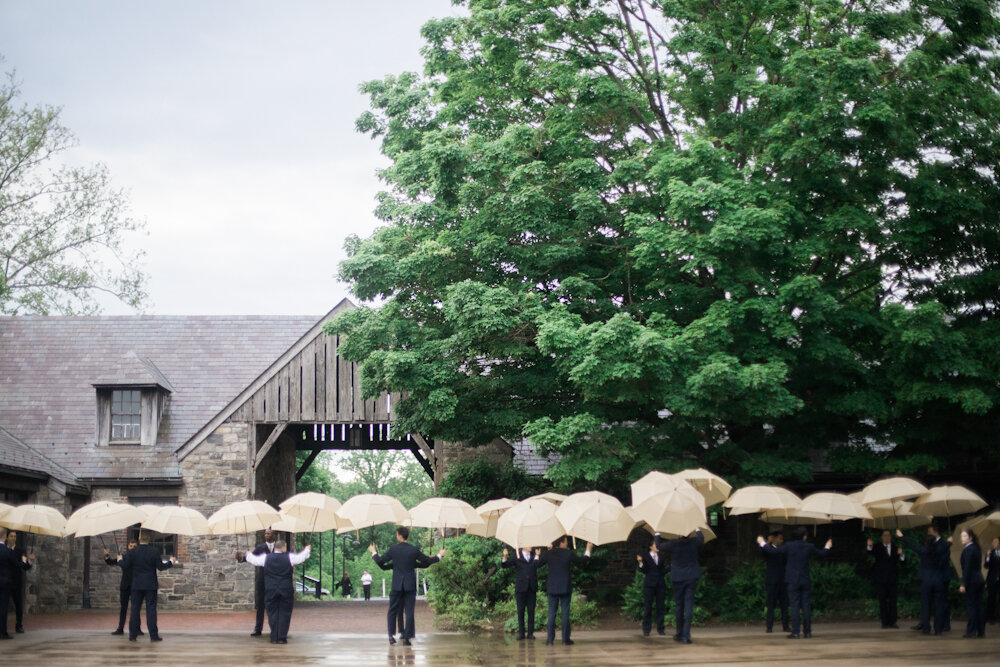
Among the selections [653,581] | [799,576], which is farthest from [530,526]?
[799,576]

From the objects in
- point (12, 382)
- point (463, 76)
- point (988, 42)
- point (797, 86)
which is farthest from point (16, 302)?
point (988, 42)

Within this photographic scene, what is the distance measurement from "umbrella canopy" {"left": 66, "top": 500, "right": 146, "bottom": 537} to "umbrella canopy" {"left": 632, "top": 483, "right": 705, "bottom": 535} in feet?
25.9

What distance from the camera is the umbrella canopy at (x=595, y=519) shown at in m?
14.0

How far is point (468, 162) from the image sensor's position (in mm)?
18219

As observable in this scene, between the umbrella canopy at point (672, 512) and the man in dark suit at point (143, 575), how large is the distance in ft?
23.6

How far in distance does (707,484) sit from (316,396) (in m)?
11.8

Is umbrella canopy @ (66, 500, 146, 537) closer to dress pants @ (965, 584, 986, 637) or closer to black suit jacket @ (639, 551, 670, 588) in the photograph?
black suit jacket @ (639, 551, 670, 588)

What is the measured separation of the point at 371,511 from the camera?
15008mm

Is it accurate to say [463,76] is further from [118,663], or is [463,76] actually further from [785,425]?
[118,663]

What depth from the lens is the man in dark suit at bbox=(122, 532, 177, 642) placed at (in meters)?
15.1

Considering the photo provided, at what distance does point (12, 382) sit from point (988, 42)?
965 inches

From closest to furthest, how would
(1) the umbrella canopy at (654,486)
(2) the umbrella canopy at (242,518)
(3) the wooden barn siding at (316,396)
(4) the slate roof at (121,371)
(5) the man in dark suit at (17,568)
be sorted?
(1) the umbrella canopy at (654,486) < (5) the man in dark suit at (17,568) < (2) the umbrella canopy at (242,518) < (3) the wooden barn siding at (316,396) < (4) the slate roof at (121,371)

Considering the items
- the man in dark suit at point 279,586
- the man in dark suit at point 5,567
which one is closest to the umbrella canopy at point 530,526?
the man in dark suit at point 279,586

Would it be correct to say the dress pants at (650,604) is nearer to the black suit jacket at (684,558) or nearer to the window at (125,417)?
the black suit jacket at (684,558)
